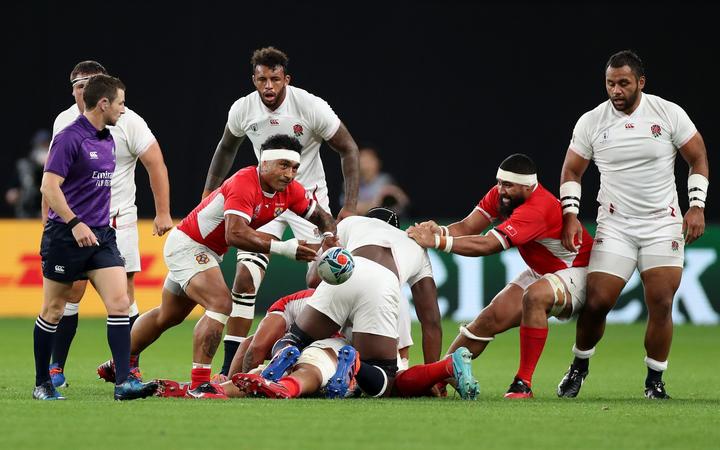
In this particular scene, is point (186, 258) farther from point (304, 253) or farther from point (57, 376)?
point (57, 376)

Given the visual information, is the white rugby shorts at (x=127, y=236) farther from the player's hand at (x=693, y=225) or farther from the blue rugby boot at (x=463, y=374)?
the player's hand at (x=693, y=225)

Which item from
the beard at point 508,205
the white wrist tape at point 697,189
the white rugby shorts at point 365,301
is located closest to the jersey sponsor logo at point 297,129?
the beard at point 508,205

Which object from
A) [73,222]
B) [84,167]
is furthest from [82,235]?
[84,167]

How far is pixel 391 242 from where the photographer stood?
8.62 metres

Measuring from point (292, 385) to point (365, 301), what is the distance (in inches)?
27.8

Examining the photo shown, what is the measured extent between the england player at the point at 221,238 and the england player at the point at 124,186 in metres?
0.49

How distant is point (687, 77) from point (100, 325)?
9.06 metres

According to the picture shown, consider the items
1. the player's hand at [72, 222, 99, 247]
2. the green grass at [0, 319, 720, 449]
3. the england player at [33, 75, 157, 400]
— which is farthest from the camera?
the england player at [33, 75, 157, 400]

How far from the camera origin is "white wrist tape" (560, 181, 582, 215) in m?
8.72

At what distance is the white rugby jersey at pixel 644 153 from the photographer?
8.57 meters

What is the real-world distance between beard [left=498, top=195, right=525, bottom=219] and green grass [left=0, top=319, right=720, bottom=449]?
1.22 metres

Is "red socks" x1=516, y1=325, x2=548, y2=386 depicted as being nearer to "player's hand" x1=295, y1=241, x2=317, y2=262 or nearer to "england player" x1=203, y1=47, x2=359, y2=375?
"player's hand" x1=295, y1=241, x2=317, y2=262

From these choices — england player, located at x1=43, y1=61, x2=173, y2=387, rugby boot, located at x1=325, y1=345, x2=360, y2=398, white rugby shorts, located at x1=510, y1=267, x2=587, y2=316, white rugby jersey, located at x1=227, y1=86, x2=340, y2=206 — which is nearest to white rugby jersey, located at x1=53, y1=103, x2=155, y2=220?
england player, located at x1=43, y1=61, x2=173, y2=387

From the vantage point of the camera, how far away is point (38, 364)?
7672mm
